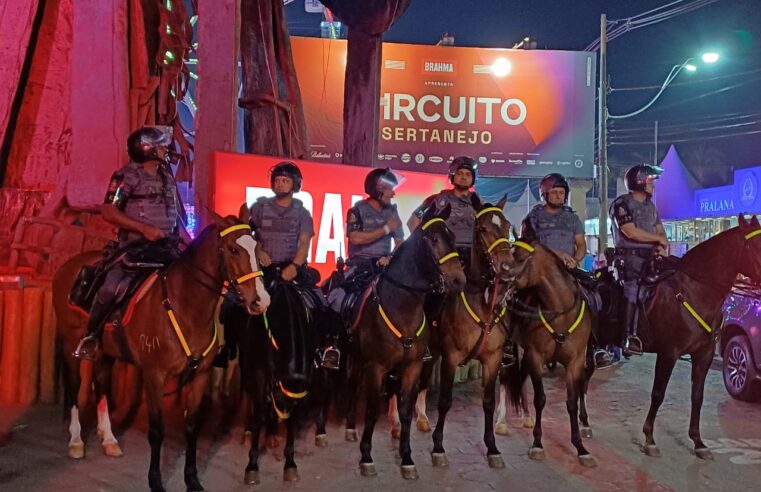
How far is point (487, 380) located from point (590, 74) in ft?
66.6

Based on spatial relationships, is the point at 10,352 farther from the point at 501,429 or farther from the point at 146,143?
the point at 501,429

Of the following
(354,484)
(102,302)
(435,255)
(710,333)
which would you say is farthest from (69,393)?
(710,333)

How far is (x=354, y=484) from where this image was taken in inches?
226

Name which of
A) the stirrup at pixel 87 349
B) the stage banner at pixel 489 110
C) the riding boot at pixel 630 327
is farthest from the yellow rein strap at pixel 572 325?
the stage banner at pixel 489 110

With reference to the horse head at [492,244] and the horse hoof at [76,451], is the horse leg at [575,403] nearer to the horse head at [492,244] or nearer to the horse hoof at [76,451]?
the horse head at [492,244]

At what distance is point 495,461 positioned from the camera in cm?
627

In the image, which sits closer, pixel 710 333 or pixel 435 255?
pixel 435 255

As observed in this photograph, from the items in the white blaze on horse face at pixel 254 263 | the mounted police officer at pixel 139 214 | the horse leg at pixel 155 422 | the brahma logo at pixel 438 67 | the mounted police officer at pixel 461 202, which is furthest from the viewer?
the brahma logo at pixel 438 67

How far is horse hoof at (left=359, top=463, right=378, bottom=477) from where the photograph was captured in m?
5.93

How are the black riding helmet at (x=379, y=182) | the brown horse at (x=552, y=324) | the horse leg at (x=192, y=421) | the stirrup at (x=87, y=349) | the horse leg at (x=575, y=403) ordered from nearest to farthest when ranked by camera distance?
1. the horse leg at (x=192, y=421)
2. the stirrup at (x=87, y=349)
3. the horse leg at (x=575, y=403)
4. the brown horse at (x=552, y=324)
5. the black riding helmet at (x=379, y=182)

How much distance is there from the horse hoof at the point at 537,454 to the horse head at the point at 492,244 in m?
1.84

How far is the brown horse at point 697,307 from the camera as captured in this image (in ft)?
22.5

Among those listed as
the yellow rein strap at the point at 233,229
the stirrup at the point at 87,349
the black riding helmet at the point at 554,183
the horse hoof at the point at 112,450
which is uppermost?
the black riding helmet at the point at 554,183

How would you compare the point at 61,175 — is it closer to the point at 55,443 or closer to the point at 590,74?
the point at 55,443
